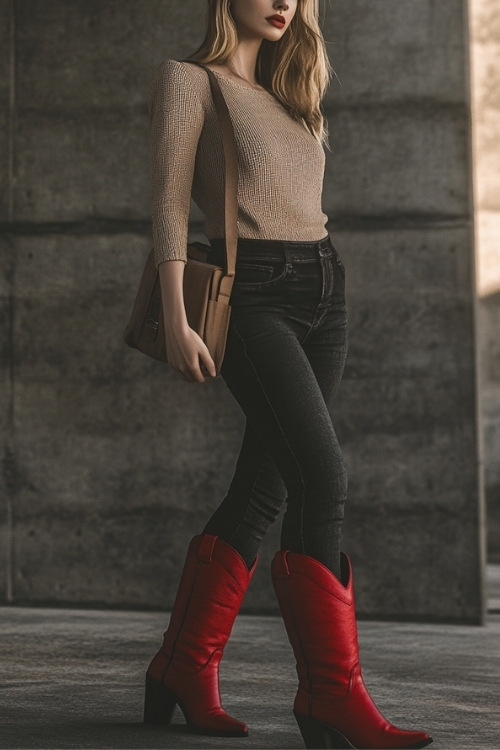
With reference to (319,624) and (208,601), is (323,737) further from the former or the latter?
(208,601)

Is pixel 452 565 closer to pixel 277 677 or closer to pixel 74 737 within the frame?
pixel 277 677

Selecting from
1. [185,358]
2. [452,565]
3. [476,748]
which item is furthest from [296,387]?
[452,565]

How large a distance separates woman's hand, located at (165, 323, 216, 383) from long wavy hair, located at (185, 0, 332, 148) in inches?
22.9

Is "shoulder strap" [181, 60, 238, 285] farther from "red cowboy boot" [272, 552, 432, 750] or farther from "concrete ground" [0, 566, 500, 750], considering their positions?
"concrete ground" [0, 566, 500, 750]

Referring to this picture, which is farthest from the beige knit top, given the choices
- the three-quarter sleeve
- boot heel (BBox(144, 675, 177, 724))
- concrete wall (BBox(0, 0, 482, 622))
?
concrete wall (BBox(0, 0, 482, 622))

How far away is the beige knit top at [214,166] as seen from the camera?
98.4 inches

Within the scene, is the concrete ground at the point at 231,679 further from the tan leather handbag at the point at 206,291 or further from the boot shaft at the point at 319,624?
the tan leather handbag at the point at 206,291

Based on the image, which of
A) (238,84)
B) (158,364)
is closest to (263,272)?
(238,84)

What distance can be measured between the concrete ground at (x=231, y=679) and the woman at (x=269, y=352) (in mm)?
177

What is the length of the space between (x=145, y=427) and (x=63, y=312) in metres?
0.59

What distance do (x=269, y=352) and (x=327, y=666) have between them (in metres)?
0.64

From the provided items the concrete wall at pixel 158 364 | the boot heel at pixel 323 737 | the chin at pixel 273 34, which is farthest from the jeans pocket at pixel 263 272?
the concrete wall at pixel 158 364

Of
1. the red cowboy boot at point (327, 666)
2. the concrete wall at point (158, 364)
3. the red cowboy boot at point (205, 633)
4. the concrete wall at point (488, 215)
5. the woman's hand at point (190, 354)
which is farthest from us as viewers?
the concrete wall at point (488, 215)

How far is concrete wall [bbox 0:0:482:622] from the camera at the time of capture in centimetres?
466
